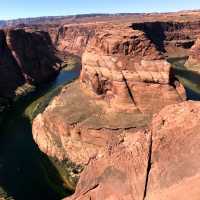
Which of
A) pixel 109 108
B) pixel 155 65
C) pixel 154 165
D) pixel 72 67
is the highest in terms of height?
pixel 154 165

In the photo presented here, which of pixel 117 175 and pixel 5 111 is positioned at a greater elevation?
pixel 117 175

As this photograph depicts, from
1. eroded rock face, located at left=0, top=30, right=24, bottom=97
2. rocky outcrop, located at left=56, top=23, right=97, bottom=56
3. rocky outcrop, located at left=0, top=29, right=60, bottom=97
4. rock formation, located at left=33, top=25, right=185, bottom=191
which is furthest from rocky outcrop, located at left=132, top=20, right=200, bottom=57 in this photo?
rock formation, located at left=33, top=25, right=185, bottom=191

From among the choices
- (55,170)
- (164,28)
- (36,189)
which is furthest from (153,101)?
(164,28)

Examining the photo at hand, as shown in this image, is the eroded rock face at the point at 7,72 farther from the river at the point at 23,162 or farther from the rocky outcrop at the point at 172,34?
the rocky outcrop at the point at 172,34

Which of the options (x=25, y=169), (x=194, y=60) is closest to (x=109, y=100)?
(x=25, y=169)

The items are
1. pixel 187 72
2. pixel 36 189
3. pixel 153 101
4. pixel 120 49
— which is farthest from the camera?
pixel 187 72

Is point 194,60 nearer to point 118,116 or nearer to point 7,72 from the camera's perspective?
point 7,72

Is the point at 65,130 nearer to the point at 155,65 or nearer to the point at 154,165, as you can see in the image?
the point at 155,65
